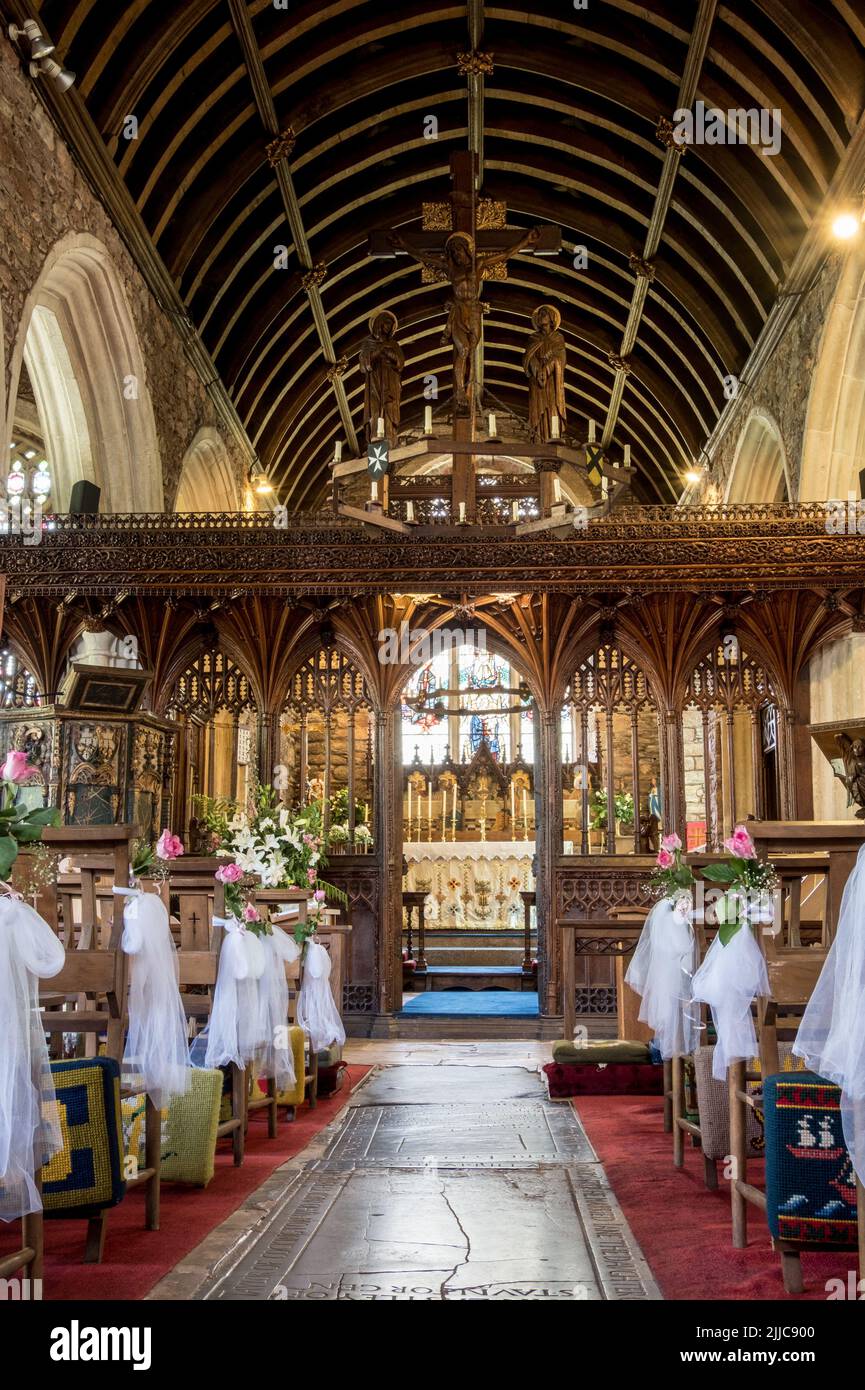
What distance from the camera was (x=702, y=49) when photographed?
9195 mm

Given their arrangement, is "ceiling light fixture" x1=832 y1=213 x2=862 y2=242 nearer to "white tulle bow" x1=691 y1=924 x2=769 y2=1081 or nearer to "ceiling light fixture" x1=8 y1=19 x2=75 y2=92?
"ceiling light fixture" x1=8 y1=19 x2=75 y2=92

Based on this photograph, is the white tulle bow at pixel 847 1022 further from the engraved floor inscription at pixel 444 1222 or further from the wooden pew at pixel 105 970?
the wooden pew at pixel 105 970

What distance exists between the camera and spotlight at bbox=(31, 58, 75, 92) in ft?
24.9

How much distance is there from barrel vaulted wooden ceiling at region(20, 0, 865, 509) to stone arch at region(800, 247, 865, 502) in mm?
832

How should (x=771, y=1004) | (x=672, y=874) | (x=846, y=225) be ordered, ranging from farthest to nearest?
(x=846, y=225) < (x=672, y=874) < (x=771, y=1004)

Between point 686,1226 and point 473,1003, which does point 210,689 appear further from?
point 686,1226

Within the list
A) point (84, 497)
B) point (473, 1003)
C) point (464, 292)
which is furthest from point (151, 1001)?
point (84, 497)

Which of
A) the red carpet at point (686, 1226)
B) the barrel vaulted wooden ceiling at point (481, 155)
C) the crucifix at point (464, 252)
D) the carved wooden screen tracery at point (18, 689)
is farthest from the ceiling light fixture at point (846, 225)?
the carved wooden screen tracery at point (18, 689)

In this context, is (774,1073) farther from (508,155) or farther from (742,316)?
(508,155)

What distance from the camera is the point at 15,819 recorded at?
295 centimetres

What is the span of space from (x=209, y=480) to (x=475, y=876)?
5.38m

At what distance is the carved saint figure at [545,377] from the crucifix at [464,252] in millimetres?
427

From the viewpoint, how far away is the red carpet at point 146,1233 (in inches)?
123

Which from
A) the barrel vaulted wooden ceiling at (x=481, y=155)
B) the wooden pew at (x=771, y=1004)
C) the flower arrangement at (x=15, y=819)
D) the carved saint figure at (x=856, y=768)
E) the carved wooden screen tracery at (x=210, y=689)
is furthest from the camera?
the carved wooden screen tracery at (x=210, y=689)
